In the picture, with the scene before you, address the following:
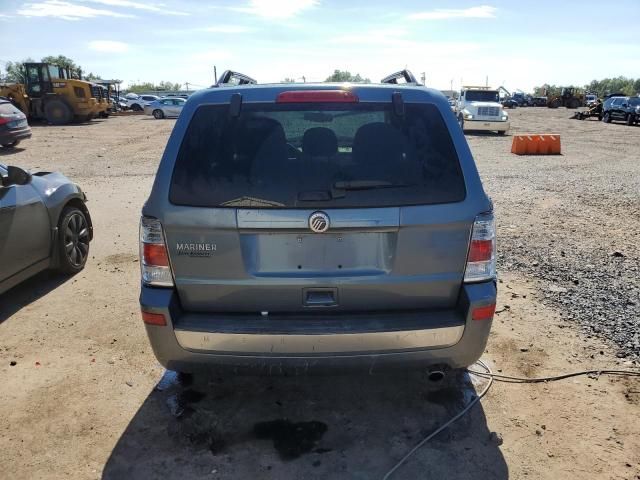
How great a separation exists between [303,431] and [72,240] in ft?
12.8

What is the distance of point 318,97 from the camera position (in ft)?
8.72

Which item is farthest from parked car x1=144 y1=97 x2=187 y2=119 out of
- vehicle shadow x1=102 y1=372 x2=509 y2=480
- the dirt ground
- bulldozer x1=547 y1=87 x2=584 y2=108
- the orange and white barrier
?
bulldozer x1=547 y1=87 x2=584 y2=108

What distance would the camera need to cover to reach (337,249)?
261 cm

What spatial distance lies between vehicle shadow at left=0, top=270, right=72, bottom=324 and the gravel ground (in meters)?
5.09

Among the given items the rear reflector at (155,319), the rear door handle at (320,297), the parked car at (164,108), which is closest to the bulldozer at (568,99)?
the parked car at (164,108)

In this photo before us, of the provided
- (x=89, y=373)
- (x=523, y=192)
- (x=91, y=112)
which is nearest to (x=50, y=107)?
(x=91, y=112)

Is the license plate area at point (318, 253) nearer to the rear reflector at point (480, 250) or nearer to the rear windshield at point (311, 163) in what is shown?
the rear windshield at point (311, 163)

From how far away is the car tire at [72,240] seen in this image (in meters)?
5.32

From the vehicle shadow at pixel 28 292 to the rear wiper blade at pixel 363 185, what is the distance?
3746 millimetres

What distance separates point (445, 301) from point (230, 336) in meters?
1.19

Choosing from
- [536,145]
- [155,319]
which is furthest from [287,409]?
[536,145]

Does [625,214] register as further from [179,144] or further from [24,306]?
[24,306]

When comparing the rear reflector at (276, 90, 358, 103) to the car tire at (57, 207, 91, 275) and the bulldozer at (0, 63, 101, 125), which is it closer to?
the car tire at (57, 207, 91, 275)

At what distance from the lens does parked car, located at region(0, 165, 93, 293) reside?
446cm
